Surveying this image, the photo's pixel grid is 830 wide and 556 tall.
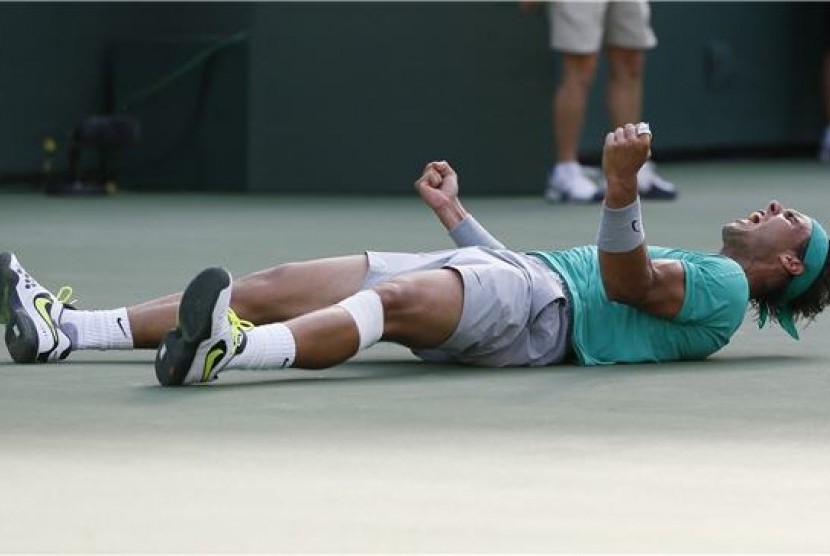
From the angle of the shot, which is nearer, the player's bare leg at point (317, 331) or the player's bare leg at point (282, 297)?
the player's bare leg at point (317, 331)

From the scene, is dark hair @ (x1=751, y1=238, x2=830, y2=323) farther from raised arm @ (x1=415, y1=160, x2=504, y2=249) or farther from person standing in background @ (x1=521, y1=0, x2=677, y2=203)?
person standing in background @ (x1=521, y1=0, x2=677, y2=203)

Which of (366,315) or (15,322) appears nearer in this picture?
(366,315)

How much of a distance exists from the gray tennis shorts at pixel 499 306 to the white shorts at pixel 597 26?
18.7ft

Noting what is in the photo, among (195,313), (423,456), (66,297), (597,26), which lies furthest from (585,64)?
(423,456)

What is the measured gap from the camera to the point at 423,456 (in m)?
4.06

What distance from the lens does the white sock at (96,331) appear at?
5.28 m

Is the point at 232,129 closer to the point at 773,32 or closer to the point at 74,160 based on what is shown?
the point at 74,160

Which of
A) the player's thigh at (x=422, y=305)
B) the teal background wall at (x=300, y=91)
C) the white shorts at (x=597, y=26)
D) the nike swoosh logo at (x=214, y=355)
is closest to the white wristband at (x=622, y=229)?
the player's thigh at (x=422, y=305)

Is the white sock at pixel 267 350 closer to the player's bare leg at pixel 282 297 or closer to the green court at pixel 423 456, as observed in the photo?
the green court at pixel 423 456

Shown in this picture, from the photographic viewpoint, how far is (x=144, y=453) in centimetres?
406

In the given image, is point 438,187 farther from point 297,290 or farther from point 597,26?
point 597,26

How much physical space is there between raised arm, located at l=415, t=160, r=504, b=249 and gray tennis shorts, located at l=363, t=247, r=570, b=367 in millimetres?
190

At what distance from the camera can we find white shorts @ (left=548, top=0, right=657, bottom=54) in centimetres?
1088

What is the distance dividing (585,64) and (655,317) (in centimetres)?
588
